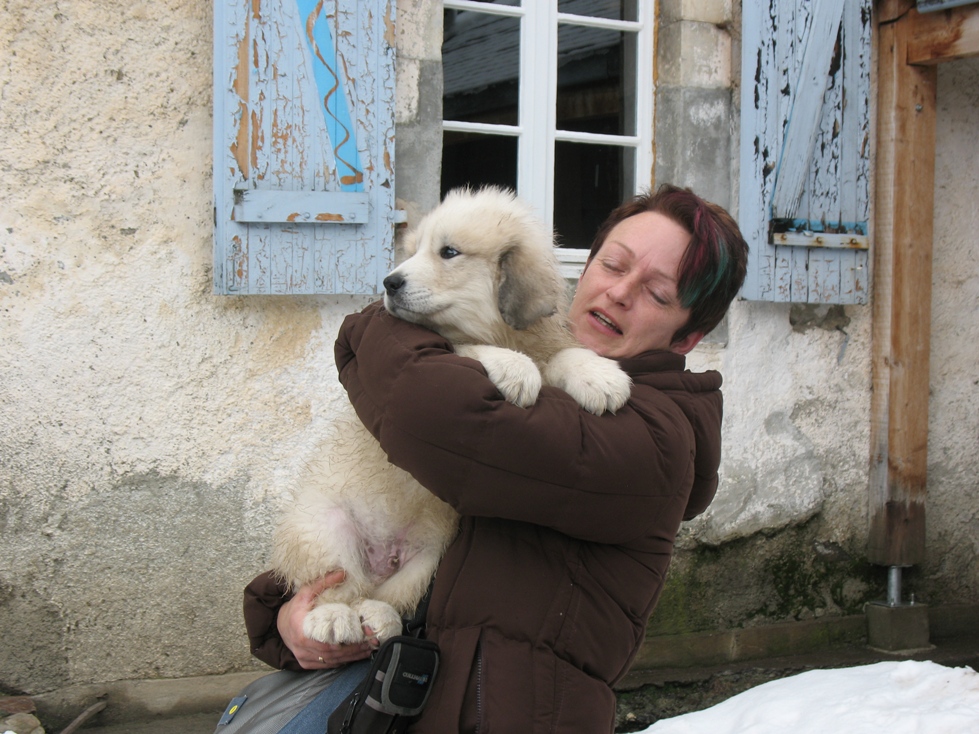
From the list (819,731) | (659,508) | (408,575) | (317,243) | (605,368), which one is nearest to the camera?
(659,508)

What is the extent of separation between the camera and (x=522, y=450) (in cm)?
157

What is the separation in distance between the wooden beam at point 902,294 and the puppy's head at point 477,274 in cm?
324

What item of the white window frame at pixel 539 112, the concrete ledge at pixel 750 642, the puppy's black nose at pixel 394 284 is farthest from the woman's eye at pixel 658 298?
the concrete ledge at pixel 750 642

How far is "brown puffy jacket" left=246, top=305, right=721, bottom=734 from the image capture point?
1587 millimetres

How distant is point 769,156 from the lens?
15.4 ft

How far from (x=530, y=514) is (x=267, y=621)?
0.79m

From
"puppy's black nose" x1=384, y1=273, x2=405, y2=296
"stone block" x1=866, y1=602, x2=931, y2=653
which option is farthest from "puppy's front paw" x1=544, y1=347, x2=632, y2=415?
"stone block" x1=866, y1=602, x2=931, y2=653

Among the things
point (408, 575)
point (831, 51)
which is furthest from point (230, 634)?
point (831, 51)

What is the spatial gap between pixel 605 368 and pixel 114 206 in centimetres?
271

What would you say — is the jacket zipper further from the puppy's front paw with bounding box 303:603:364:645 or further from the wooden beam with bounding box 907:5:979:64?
the wooden beam with bounding box 907:5:979:64

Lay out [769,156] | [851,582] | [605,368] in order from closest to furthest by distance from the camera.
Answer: [605,368] → [769,156] → [851,582]

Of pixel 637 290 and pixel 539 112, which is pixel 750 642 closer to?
pixel 539 112

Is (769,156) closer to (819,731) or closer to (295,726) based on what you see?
(819,731)

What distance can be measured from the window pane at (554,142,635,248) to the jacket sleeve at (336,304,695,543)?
333 centimetres
